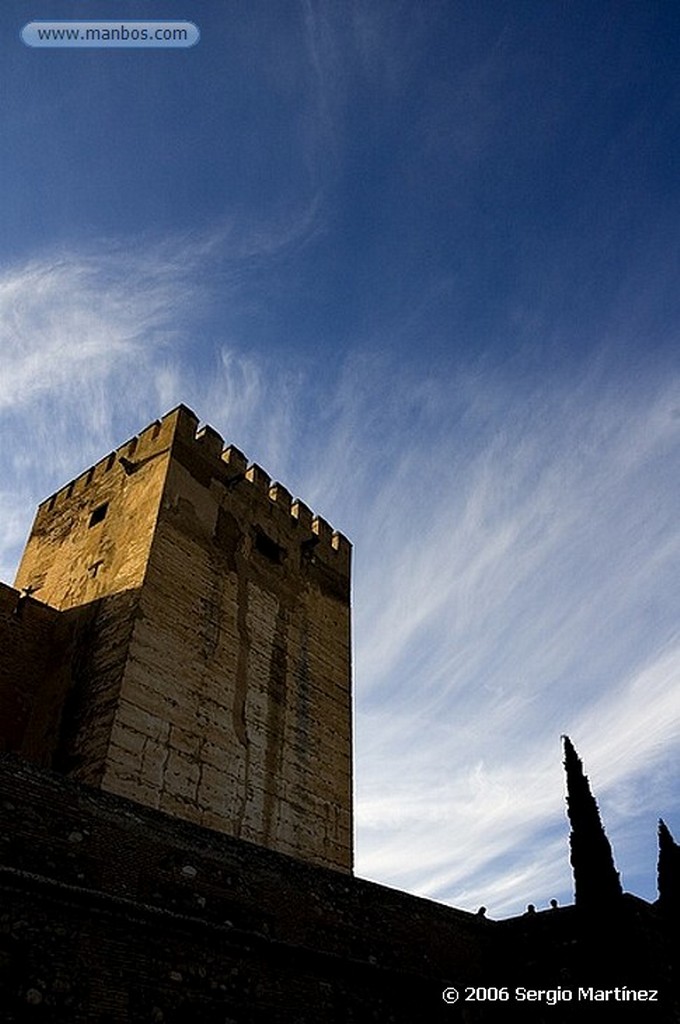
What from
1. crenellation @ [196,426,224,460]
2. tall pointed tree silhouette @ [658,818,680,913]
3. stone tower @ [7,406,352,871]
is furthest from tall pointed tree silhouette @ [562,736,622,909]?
crenellation @ [196,426,224,460]

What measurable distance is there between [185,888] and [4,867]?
5.82 feet

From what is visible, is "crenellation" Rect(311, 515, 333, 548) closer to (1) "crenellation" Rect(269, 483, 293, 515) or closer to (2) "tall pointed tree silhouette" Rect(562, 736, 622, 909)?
(1) "crenellation" Rect(269, 483, 293, 515)

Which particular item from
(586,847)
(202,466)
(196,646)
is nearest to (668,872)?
(586,847)

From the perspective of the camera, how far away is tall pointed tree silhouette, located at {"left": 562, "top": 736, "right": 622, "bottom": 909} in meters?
8.94

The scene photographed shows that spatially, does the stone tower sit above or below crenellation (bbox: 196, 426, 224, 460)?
below

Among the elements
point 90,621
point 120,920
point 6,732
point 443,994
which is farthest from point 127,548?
point 443,994

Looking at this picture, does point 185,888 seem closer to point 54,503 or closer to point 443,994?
point 443,994

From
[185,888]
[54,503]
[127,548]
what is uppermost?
[54,503]

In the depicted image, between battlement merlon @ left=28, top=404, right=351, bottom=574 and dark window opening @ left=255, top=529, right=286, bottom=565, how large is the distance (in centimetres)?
77

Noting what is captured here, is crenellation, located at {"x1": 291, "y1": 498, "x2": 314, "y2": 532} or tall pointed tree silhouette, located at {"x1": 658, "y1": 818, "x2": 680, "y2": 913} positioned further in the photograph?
crenellation, located at {"x1": 291, "y1": 498, "x2": 314, "y2": 532}

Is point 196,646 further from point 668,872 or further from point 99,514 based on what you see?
point 668,872

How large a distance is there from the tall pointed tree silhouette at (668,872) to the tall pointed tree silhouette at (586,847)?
3.86 ft

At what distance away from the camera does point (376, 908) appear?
8211mm

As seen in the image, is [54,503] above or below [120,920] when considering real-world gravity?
above
